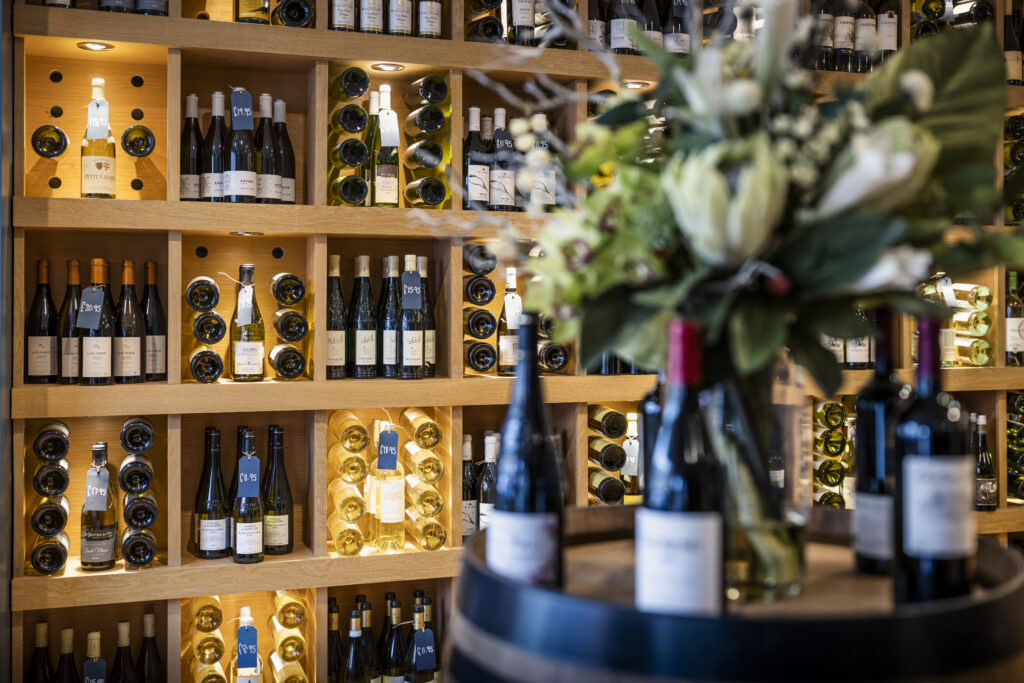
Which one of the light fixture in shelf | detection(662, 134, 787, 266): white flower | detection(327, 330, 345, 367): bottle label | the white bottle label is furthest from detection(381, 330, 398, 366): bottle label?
detection(662, 134, 787, 266): white flower

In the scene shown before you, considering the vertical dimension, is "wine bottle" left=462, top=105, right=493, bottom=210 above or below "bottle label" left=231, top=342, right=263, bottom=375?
above

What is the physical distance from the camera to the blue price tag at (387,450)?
2303mm

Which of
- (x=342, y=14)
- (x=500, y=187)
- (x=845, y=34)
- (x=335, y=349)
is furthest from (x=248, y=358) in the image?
(x=845, y=34)

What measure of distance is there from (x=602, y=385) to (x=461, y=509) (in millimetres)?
497

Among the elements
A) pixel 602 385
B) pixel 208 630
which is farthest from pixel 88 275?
pixel 602 385

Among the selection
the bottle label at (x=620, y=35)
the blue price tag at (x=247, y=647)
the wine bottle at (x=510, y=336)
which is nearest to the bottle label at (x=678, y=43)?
the bottle label at (x=620, y=35)

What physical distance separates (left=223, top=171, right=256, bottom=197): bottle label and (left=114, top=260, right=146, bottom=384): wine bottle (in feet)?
0.99

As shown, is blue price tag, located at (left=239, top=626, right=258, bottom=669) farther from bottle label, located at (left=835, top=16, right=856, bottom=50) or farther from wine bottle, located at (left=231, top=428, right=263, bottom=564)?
bottle label, located at (left=835, top=16, right=856, bottom=50)

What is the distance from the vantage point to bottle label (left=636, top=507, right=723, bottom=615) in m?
0.78

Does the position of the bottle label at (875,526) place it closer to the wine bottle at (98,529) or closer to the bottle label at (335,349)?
the bottle label at (335,349)

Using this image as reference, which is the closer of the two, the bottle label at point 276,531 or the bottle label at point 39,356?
the bottle label at point 39,356

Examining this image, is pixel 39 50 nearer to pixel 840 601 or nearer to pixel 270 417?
pixel 270 417

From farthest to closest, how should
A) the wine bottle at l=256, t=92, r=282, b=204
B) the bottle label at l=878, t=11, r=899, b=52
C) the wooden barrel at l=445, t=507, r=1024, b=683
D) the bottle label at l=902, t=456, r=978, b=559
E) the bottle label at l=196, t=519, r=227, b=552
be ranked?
the bottle label at l=878, t=11, r=899, b=52, the wine bottle at l=256, t=92, r=282, b=204, the bottle label at l=196, t=519, r=227, b=552, the bottle label at l=902, t=456, r=978, b=559, the wooden barrel at l=445, t=507, r=1024, b=683

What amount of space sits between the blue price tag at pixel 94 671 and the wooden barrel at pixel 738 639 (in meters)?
1.69
